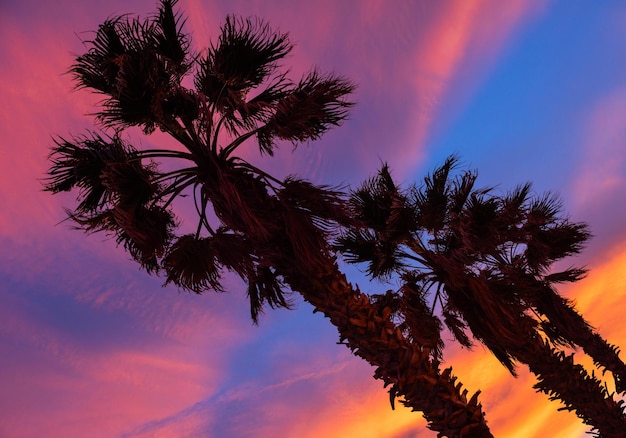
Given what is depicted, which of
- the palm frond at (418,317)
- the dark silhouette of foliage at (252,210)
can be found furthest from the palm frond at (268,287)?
the palm frond at (418,317)

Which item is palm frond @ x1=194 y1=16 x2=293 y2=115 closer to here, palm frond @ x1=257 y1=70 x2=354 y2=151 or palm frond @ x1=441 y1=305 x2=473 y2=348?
palm frond @ x1=257 y1=70 x2=354 y2=151

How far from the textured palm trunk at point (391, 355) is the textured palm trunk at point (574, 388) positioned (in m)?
4.60

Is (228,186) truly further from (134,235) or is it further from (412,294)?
(412,294)

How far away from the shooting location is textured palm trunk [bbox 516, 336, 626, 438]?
9000 millimetres

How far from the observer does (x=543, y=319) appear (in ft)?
37.3

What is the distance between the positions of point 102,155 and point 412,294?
23.6 ft

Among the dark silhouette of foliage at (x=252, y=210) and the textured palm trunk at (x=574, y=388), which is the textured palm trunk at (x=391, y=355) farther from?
the textured palm trunk at (x=574, y=388)

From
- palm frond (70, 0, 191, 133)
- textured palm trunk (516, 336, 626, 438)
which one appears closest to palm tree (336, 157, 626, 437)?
textured palm trunk (516, 336, 626, 438)

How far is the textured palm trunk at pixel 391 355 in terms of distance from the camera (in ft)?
17.8

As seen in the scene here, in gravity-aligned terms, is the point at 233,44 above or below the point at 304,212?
above

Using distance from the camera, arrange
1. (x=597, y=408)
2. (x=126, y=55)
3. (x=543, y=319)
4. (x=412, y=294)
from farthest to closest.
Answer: (x=543, y=319)
(x=412, y=294)
(x=597, y=408)
(x=126, y=55)

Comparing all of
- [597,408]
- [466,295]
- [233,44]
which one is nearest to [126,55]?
[233,44]

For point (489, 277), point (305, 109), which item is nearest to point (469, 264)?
point (489, 277)

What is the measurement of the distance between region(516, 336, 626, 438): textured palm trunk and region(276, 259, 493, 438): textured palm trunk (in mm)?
4598
